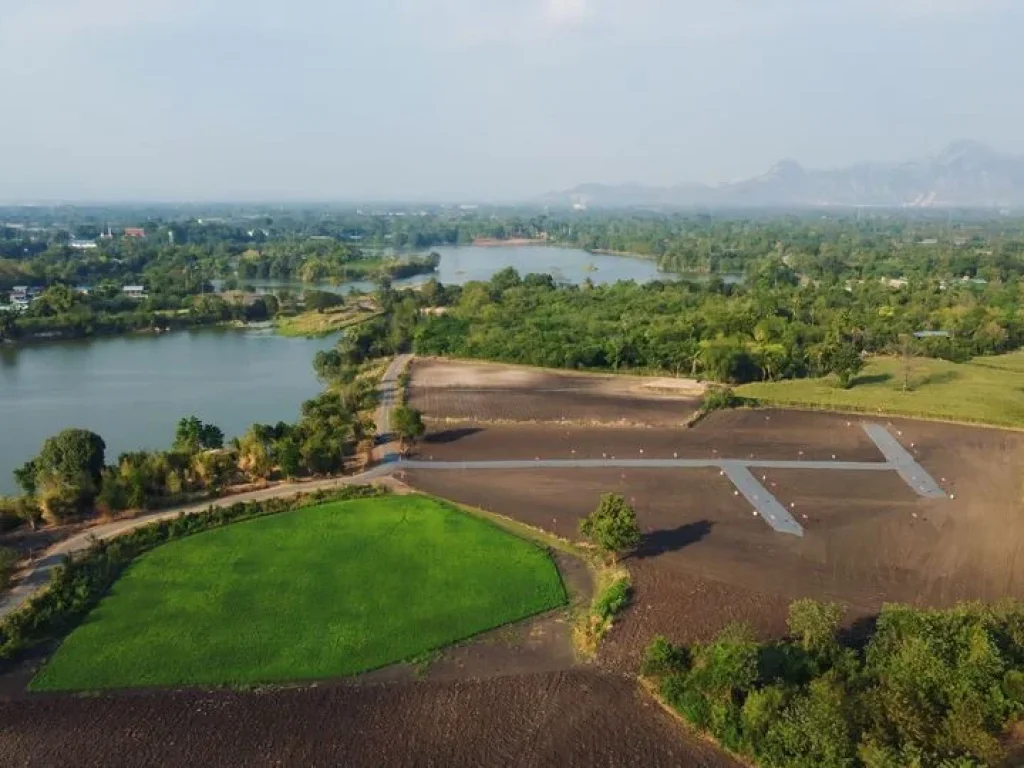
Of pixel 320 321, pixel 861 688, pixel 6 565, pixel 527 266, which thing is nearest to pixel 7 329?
pixel 320 321

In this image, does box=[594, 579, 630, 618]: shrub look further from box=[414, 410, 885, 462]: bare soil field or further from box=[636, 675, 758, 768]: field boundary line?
box=[414, 410, 885, 462]: bare soil field

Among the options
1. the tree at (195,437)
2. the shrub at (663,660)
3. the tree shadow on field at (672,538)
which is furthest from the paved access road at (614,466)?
the shrub at (663,660)

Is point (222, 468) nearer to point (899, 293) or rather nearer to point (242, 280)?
point (899, 293)

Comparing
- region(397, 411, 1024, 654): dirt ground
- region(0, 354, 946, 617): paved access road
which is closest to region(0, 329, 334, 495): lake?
region(0, 354, 946, 617): paved access road

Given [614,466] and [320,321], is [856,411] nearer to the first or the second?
[614,466]

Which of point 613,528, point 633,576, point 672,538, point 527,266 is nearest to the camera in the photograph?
point 633,576

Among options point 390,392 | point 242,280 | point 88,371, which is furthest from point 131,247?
point 390,392
